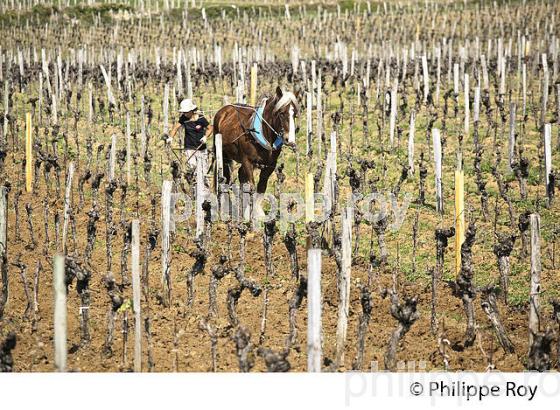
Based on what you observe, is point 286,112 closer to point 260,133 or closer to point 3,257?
point 260,133

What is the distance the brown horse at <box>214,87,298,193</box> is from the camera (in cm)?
1170

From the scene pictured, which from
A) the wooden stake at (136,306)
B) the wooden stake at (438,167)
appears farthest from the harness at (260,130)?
the wooden stake at (136,306)

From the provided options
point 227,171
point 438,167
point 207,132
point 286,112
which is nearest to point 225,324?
point 286,112

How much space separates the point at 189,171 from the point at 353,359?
5714 millimetres

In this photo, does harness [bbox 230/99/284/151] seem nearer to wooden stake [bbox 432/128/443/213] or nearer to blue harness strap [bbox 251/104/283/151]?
blue harness strap [bbox 251/104/283/151]

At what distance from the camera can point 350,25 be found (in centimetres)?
3600

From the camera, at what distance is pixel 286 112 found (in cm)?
1170

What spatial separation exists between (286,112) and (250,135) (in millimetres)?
792

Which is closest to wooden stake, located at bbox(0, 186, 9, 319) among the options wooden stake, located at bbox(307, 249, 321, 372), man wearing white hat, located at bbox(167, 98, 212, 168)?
wooden stake, located at bbox(307, 249, 321, 372)

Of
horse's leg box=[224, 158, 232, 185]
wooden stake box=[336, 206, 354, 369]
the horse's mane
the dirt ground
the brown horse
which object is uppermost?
the horse's mane

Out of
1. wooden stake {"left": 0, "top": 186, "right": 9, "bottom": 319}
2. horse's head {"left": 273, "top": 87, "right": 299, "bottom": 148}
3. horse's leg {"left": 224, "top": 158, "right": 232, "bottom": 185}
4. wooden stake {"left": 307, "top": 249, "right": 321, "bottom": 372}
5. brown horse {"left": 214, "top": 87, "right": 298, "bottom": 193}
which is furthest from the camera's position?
horse's leg {"left": 224, "top": 158, "right": 232, "bottom": 185}

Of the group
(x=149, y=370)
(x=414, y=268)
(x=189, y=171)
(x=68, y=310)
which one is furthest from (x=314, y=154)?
(x=149, y=370)

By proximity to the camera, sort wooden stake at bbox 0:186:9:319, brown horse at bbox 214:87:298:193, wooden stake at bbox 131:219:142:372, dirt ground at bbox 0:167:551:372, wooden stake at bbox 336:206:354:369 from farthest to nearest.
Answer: brown horse at bbox 214:87:298:193 → wooden stake at bbox 0:186:9:319 → dirt ground at bbox 0:167:551:372 → wooden stake at bbox 336:206:354:369 → wooden stake at bbox 131:219:142:372
